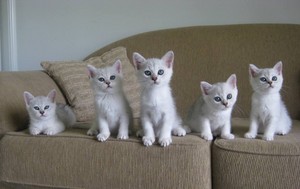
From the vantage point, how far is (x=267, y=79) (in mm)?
1491

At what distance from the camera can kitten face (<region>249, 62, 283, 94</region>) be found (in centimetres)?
149

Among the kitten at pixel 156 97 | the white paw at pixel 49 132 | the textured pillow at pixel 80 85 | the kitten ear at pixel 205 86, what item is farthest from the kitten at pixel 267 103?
the white paw at pixel 49 132

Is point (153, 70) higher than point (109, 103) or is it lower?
higher

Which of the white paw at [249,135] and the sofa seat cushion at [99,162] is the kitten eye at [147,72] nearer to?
the sofa seat cushion at [99,162]

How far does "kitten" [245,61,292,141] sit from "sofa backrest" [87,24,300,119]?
456 millimetres

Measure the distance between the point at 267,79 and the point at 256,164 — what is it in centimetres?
40

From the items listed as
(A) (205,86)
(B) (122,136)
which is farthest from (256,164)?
(B) (122,136)

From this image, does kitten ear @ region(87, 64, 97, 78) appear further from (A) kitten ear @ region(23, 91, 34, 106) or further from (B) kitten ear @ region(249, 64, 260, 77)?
(B) kitten ear @ region(249, 64, 260, 77)

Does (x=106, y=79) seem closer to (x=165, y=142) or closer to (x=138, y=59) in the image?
(x=138, y=59)

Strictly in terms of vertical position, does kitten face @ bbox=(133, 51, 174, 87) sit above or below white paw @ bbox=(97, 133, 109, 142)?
above

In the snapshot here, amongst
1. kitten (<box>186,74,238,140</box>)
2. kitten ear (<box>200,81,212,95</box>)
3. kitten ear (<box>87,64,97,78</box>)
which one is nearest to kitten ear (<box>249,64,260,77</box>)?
kitten (<box>186,74,238,140</box>)

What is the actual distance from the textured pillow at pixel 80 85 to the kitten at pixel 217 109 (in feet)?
1.77

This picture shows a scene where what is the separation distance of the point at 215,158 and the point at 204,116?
9.6 inches

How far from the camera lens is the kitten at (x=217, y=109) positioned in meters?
1.47
